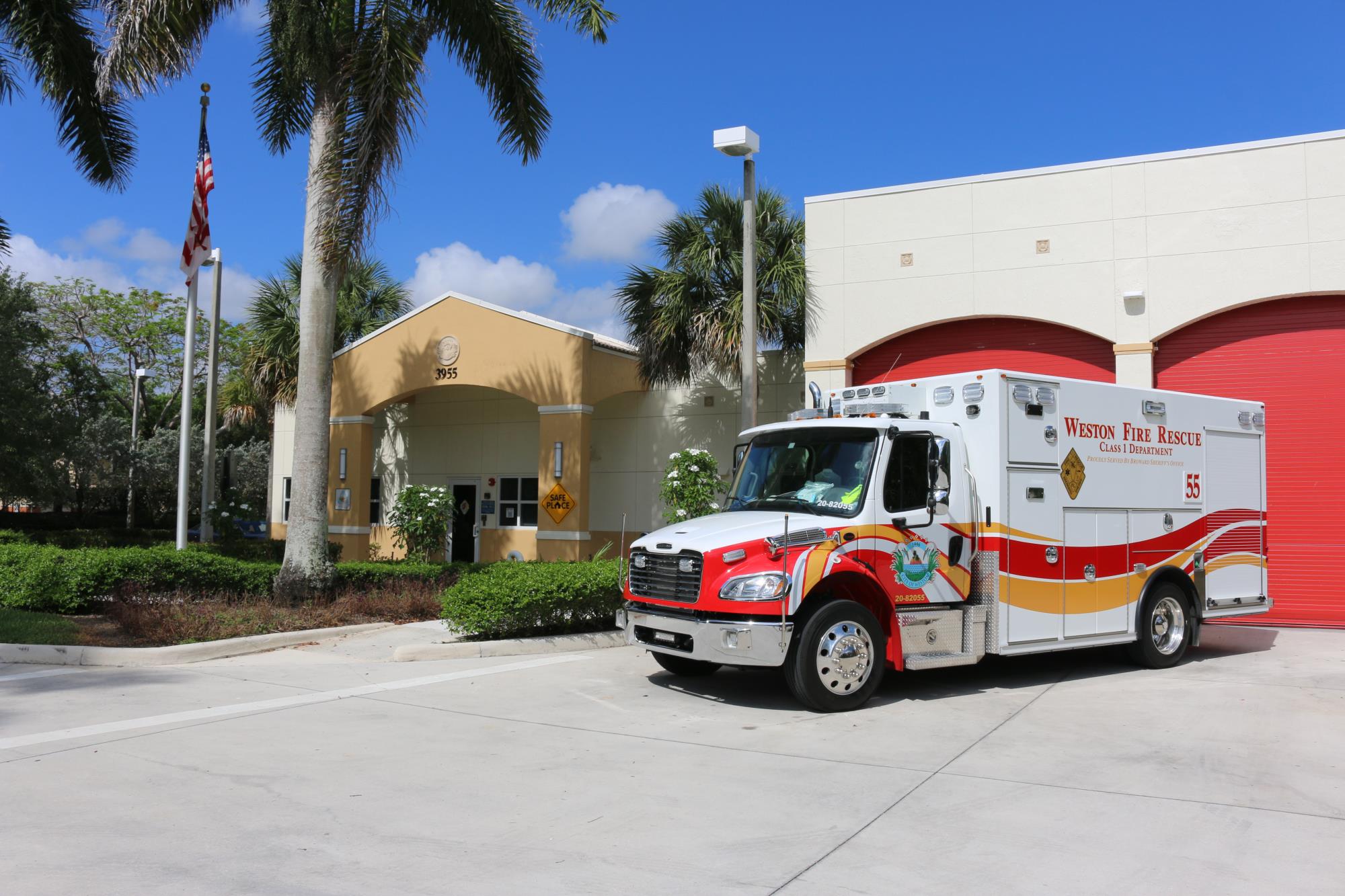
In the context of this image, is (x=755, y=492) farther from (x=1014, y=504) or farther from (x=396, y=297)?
(x=396, y=297)

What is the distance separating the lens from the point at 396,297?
89.7 feet

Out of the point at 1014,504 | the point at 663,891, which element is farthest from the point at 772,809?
the point at 1014,504

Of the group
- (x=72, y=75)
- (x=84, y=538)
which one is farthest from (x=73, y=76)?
(x=84, y=538)

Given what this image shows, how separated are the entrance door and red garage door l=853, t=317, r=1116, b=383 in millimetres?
10589

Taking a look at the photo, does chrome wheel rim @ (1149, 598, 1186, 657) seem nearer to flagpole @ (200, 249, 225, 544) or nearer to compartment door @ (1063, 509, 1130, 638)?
compartment door @ (1063, 509, 1130, 638)

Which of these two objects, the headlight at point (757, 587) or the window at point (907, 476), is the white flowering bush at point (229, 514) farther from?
the window at point (907, 476)

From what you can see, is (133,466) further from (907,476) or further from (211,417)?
(907,476)

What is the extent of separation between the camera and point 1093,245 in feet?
53.0

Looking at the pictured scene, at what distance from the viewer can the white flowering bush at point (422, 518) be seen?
66.9 ft

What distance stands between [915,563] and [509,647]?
16.2 ft

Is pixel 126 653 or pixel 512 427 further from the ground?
pixel 512 427

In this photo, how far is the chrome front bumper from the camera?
8.36 m

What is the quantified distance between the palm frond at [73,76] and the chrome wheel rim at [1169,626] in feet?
55.7

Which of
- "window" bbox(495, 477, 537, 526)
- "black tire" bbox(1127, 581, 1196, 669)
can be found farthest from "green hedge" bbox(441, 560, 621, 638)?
"window" bbox(495, 477, 537, 526)
